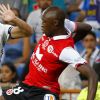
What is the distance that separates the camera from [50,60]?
20.2 feet

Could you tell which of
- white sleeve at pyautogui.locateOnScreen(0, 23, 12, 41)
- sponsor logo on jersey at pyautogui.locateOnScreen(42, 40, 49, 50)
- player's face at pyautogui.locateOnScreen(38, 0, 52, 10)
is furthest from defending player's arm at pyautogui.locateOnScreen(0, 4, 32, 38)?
player's face at pyautogui.locateOnScreen(38, 0, 52, 10)

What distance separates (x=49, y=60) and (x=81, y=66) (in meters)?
0.44

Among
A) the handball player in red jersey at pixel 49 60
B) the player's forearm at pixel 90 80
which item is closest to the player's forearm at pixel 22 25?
the handball player in red jersey at pixel 49 60

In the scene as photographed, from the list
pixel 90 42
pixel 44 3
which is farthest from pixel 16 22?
pixel 90 42

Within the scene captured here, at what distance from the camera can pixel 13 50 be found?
1003cm

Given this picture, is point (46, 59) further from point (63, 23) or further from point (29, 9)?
point (29, 9)

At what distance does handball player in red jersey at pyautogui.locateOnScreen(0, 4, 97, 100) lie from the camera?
6.11 metres

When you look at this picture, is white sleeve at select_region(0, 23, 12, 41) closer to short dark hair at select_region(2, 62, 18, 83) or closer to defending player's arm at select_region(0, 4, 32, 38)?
defending player's arm at select_region(0, 4, 32, 38)

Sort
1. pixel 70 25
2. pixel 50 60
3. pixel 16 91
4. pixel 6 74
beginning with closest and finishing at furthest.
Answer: pixel 50 60 < pixel 16 91 < pixel 70 25 < pixel 6 74

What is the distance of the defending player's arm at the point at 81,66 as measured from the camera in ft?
19.0

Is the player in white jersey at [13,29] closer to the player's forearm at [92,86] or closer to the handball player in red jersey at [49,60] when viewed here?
the handball player in red jersey at [49,60]

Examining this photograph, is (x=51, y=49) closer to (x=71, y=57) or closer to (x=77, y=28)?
(x=71, y=57)

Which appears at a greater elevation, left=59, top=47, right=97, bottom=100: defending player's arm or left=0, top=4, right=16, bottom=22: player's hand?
left=0, top=4, right=16, bottom=22: player's hand

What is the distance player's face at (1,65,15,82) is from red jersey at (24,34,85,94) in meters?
2.84
